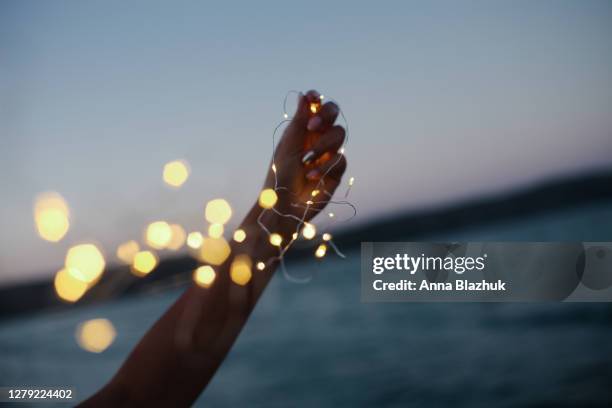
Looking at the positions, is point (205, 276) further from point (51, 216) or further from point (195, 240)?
point (51, 216)

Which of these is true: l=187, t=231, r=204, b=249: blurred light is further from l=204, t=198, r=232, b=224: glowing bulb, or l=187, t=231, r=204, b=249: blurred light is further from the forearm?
the forearm

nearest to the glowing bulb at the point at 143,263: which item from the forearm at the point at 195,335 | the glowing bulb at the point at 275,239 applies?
the forearm at the point at 195,335

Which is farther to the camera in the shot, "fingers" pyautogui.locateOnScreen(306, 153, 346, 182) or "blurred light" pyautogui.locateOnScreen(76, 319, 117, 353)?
"blurred light" pyautogui.locateOnScreen(76, 319, 117, 353)

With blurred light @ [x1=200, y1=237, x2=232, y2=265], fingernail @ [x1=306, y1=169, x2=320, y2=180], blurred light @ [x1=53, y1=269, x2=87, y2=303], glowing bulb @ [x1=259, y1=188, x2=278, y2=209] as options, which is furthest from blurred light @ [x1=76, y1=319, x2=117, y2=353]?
fingernail @ [x1=306, y1=169, x2=320, y2=180]

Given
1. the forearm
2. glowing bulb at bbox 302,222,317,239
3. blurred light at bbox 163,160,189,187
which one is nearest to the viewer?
A: the forearm

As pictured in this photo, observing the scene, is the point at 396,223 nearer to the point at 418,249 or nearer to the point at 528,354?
the point at 418,249
